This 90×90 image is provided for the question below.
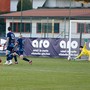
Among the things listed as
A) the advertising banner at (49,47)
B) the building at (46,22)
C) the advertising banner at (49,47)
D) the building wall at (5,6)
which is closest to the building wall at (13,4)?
the building wall at (5,6)

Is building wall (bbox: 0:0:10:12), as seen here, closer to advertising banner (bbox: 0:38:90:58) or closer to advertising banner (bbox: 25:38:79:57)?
advertising banner (bbox: 0:38:90:58)

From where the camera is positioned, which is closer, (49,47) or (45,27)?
(49,47)

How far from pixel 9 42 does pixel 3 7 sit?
155 feet

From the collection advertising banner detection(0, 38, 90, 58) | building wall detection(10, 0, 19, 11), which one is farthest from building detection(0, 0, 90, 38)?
building wall detection(10, 0, 19, 11)

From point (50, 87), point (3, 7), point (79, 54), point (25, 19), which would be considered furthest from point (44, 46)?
point (3, 7)

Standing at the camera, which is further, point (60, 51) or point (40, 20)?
point (40, 20)

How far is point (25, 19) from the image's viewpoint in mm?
53031

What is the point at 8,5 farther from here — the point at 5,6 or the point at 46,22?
the point at 46,22

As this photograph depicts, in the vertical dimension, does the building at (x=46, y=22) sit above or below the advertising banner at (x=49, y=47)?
above

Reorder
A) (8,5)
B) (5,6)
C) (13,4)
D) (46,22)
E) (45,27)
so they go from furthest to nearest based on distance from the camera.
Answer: (8,5) < (13,4) < (5,6) < (46,22) < (45,27)

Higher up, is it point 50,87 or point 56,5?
point 56,5

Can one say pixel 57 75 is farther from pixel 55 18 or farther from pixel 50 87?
pixel 55 18

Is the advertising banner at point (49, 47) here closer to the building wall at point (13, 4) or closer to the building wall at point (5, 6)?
the building wall at point (13, 4)

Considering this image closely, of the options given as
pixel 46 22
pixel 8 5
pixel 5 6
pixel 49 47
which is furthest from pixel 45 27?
pixel 8 5
